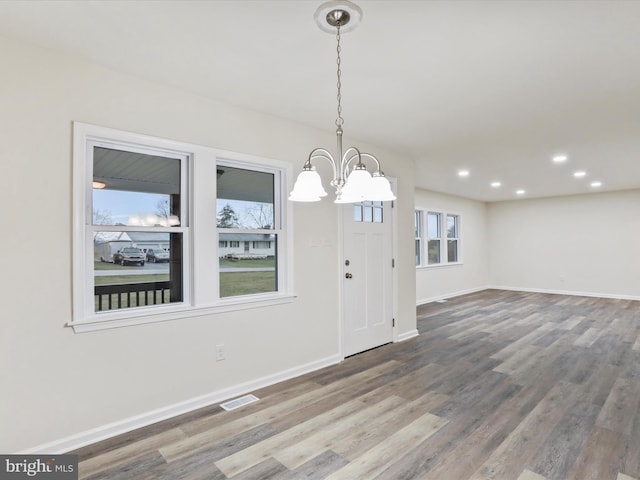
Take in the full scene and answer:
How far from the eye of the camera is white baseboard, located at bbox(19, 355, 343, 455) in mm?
2230

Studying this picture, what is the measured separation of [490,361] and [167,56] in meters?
4.17

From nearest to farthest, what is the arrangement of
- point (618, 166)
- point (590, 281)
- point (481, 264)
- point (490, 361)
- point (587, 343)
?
point (490, 361) → point (587, 343) → point (618, 166) → point (590, 281) → point (481, 264)

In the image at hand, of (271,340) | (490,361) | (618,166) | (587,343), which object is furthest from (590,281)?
(271,340)

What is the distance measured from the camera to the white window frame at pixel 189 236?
7.62ft

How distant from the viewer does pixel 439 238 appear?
334 inches

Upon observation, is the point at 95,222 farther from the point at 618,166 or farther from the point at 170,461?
the point at 618,166

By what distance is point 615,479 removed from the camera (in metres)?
1.94

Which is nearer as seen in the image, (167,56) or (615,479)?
(615,479)

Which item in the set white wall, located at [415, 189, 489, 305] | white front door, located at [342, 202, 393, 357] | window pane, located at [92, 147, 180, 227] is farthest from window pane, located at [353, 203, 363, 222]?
white wall, located at [415, 189, 489, 305]

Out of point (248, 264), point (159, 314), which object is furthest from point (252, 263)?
point (159, 314)

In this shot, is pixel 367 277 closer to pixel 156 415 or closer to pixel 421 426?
pixel 421 426

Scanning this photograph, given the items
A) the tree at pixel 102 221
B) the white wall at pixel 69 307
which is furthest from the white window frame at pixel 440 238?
the tree at pixel 102 221

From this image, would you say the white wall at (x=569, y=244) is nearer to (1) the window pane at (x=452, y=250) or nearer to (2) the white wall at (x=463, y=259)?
(2) the white wall at (x=463, y=259)

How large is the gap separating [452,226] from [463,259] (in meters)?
0.91
